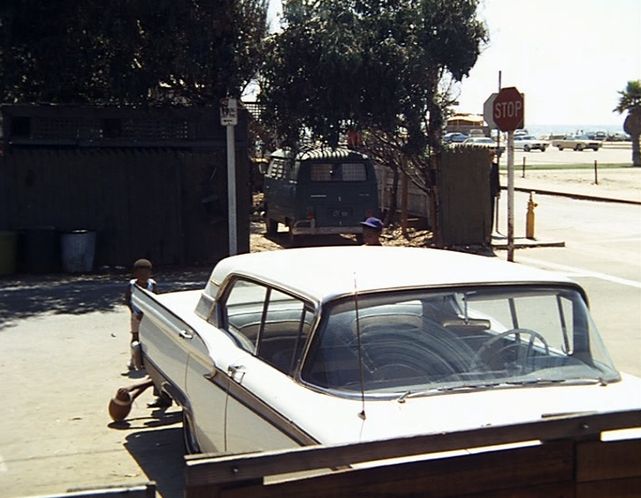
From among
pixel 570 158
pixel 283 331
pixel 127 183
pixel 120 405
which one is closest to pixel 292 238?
pixel 127 183

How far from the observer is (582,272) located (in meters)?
16.6

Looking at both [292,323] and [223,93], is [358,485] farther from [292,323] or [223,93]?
[223,93]

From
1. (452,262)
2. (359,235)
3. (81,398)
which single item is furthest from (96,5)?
(452,262)

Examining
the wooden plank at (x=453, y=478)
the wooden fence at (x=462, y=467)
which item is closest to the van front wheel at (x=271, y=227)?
the wooden fence at (x=462, y=467)

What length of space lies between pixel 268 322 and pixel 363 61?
42.6 ft

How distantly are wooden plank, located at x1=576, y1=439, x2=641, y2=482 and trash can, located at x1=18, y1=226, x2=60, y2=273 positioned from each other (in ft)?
44.8

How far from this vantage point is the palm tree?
57281 mm

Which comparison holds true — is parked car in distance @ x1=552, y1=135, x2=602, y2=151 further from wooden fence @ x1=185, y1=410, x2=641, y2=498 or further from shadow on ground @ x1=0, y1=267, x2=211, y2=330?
wooden fence @ x1=185, y1=410, x2=641, y2=498

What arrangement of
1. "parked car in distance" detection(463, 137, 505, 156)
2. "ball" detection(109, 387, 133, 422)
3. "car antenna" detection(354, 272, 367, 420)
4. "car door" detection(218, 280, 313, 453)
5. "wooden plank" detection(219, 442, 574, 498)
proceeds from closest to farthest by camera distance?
"wooden plank" detection(219, 442, 574, 498) < "car antenna" detection(354, 272, 367, 420) < "car door" detection(218, 280, 313, 453) < "ball" detection(109, 387, 133, 422) < "parked car in distance" detection(463, 137, 505, 156)

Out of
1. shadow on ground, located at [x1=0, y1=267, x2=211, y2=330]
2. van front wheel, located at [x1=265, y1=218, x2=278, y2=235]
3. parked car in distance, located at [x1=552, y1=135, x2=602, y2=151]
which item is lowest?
shadow on ground, located at [x1=0, y1=267, x2=211, y2=330]

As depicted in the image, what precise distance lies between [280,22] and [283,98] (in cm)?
146

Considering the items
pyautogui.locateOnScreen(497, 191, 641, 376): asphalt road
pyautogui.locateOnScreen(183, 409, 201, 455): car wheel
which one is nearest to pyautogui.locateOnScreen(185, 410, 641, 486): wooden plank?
pyautogui.locateOnScreen(183, 409, 201, 455): car wheel

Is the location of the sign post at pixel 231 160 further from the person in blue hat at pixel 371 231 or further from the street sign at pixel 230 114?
the person in blue hat at pixel 371 231

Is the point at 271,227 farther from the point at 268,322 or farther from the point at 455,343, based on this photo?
the point at 455,343
